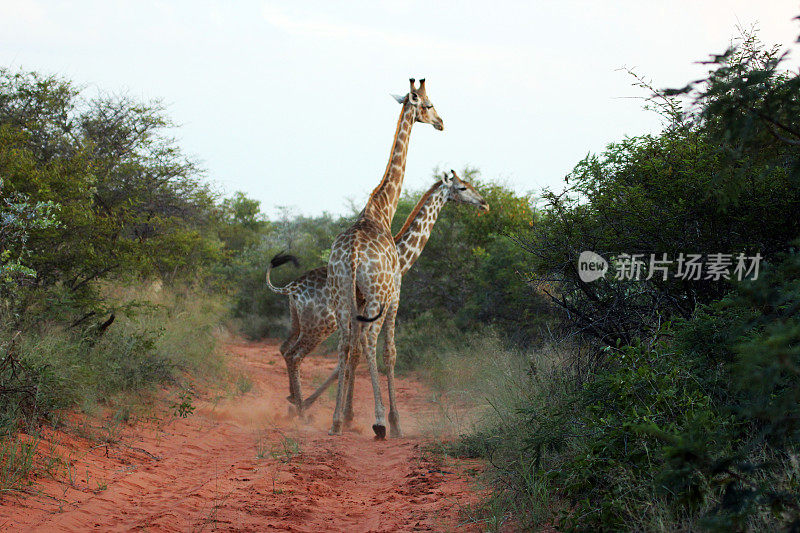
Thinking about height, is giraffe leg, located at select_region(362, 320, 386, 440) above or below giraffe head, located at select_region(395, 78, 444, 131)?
below

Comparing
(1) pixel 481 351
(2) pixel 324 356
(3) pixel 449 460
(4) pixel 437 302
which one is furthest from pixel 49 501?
(2) pixel 324 356

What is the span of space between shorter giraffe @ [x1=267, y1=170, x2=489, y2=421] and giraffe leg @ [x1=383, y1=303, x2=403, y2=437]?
102cm

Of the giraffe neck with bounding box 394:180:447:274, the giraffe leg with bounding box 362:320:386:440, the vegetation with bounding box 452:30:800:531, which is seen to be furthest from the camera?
the giraffe neck with bounding box 394:180:447:274

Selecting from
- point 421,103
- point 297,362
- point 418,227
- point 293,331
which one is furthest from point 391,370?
point 421,103

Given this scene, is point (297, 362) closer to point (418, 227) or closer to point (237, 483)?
point (418, 227)

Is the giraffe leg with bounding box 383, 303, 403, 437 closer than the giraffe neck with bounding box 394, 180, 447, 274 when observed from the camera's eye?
Yes

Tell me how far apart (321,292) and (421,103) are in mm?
3019

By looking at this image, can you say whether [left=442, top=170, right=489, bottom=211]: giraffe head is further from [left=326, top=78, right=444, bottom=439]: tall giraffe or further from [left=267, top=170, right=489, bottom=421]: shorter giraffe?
[left=326, top=78, right=444, bottom=439]: tall giraffe

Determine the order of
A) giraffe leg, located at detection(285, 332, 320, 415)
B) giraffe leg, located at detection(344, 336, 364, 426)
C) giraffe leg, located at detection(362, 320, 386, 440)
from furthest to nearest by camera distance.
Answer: giraffe leg, located at detection(285, 332, 320, 415), giraffe leg, located at detection(344, 336, 364, 426), giraffe leg, located at detection(362, 320, 386, 440)

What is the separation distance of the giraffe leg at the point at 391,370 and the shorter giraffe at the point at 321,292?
102 cm

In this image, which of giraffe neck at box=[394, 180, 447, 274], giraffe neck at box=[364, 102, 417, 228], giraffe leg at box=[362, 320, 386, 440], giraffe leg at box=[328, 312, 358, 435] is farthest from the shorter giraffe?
giraffe leg at box=[362, 320, 386, 440]

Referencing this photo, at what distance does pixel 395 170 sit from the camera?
30.2ft

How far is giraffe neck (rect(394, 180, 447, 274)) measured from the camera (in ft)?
30.0

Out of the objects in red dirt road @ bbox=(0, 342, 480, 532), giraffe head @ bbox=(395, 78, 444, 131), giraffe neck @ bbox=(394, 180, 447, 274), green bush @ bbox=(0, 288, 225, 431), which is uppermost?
giraffe head @ bbox=(395, 78, 444, 131)
